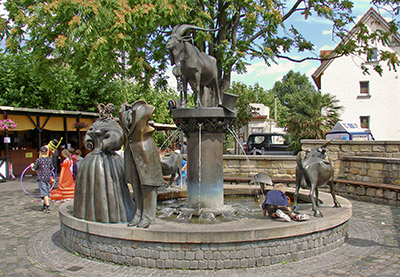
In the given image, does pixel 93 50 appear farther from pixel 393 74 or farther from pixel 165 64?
pixel 393 74

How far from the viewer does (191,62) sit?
733 centimetres

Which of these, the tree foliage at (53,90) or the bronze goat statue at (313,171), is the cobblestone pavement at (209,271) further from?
the tree foliage at (53,90)

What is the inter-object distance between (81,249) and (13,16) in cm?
1087

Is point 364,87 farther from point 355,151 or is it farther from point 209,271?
point 209,271

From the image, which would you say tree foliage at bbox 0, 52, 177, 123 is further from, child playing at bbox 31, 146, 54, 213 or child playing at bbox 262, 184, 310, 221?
child playing at bbox 262, 184, 310, 221

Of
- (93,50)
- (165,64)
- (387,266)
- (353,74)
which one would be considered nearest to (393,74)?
(353,74)

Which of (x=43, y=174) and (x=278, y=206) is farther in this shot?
(x=43, y=174)

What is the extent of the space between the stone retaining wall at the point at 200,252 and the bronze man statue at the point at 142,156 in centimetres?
41

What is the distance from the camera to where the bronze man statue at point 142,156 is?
5777mm

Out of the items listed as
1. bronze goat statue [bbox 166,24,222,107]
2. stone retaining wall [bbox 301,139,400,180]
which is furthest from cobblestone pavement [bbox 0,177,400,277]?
stone retaining wall [bbox 301,139,400,180]

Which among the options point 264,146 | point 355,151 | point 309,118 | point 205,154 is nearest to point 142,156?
point 205,154

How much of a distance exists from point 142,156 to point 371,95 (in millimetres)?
29149

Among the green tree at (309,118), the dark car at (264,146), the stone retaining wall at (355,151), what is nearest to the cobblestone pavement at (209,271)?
the stone retaining wall at (355,151)

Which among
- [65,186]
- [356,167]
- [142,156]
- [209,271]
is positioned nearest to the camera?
[209,271]
